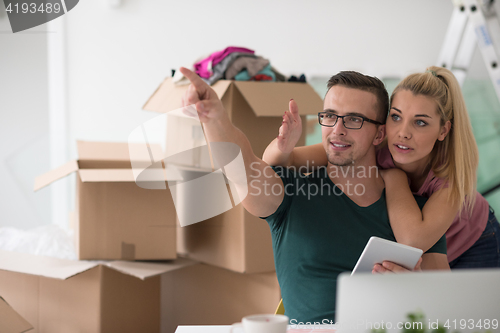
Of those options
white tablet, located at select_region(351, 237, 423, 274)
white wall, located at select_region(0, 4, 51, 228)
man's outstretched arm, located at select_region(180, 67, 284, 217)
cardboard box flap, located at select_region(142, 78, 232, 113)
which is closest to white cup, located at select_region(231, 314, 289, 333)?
white tablet, located at select_region(351, 237, 423, 274)

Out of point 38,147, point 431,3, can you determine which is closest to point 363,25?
point 431,3

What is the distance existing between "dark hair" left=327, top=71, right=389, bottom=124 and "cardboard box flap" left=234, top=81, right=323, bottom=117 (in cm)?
44

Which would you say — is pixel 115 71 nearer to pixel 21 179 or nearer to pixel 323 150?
pixel 21 179

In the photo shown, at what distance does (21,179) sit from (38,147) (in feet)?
0.70

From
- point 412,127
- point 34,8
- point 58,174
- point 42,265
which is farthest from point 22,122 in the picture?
point 412,127

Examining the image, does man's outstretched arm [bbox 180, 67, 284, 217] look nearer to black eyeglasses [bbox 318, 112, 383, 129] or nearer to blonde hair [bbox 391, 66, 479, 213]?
black eyeglasses [bbox 318, 112, 383, 129]

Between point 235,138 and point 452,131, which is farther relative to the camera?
point 452,131

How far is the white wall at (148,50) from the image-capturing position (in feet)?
8.97

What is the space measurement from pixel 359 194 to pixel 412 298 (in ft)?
1.79

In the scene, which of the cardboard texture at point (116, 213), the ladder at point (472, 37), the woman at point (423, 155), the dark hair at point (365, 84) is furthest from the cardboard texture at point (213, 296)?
the ladder at point (472, 37)

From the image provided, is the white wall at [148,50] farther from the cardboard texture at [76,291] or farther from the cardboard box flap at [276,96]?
the cardboard box flap at [276,96]

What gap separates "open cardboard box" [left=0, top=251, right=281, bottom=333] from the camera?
1.73 meters

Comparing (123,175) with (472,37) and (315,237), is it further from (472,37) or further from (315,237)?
(472,37)

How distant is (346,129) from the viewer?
112 cm
